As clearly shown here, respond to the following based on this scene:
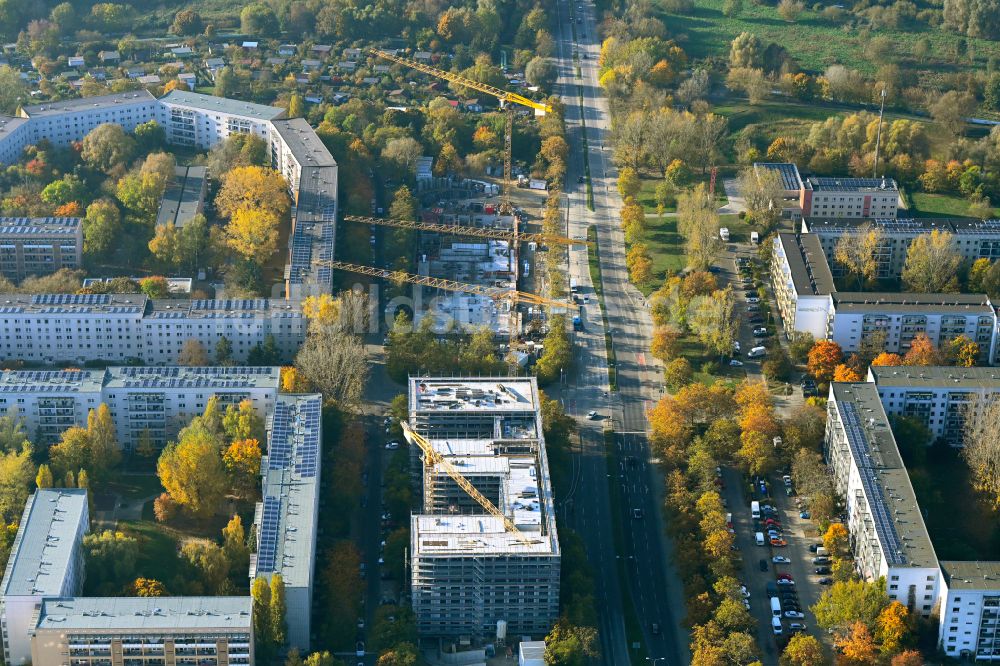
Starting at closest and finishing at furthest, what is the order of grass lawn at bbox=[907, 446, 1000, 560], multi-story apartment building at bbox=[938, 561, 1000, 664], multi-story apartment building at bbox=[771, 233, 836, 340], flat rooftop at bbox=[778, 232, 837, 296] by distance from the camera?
multi-story apartment building at bbox=[938, 561, 1000, 664], grass lawn at bbox=[907, 446, 1000, 560], multi-story apartment building at bbox=[771, 233, 836, 340], flat rooftop at bbox=[778, 232, 837, 296]

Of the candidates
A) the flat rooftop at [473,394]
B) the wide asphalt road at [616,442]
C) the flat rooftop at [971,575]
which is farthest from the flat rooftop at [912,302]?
the flat rooftop at [971,575]

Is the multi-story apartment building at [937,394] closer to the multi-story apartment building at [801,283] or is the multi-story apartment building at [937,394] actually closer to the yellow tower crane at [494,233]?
the multi-story apartment building at [801,283]

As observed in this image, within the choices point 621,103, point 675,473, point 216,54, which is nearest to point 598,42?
point 621,103

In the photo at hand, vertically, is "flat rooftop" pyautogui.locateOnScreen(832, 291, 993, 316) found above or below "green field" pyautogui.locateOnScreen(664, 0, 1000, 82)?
above

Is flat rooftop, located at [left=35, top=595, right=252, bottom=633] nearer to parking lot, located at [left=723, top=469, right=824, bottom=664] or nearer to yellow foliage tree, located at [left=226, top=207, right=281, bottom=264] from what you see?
parking lot, located at [left=723, top=469, right=824, bottom=664]

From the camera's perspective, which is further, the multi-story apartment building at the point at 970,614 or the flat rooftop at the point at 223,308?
the flat rooftop at the point at 223,308

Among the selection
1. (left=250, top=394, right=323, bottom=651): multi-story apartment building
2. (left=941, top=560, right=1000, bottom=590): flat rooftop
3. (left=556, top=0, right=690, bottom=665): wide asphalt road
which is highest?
(left=941, top=560, right=1000, bottom=590): flat rooftop

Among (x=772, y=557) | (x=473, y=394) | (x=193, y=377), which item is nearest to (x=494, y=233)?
(x=473, y=394)

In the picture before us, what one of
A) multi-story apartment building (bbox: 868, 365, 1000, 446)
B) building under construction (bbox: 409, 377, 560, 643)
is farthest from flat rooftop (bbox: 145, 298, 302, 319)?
multi-story apartment building (bbox: 868, 365, 1000, 446)
